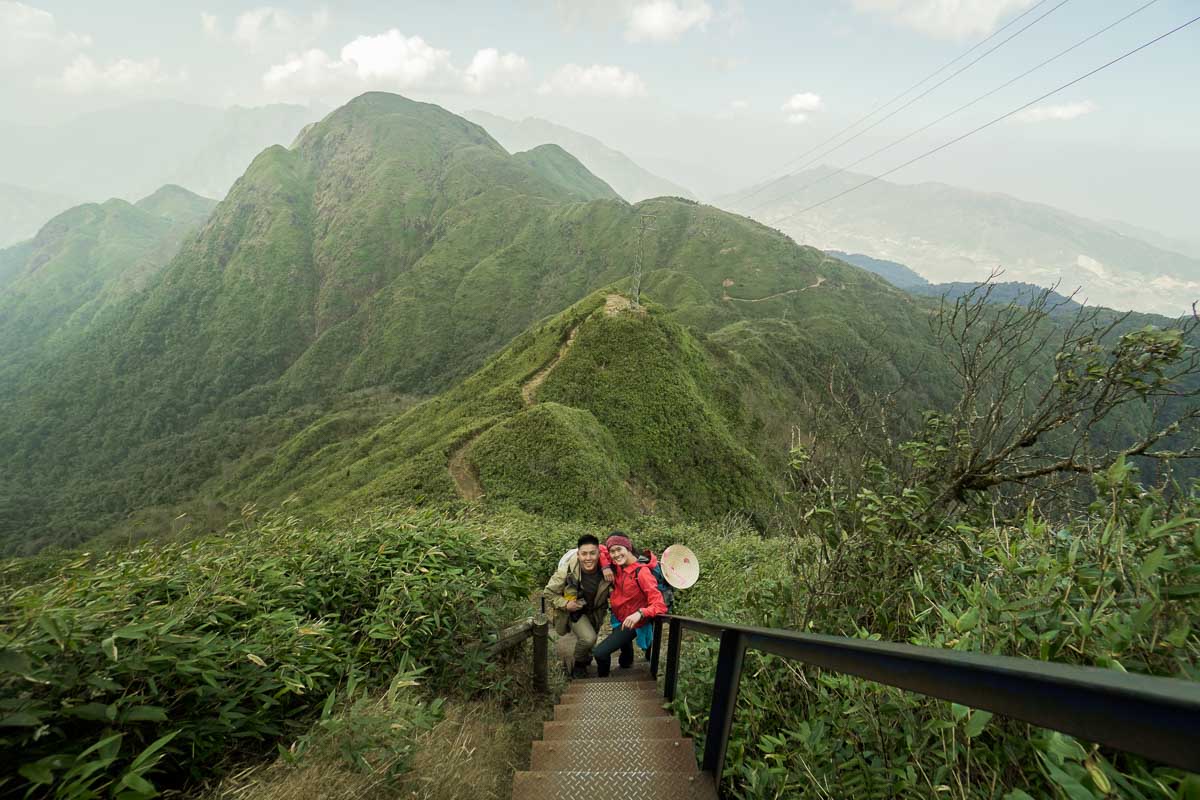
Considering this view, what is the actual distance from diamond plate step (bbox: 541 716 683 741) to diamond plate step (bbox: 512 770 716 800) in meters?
0.55

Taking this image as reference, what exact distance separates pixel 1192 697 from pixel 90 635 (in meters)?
3.34

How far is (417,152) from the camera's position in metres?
161

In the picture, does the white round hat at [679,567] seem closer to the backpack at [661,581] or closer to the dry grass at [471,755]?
the backpack at [661,581]

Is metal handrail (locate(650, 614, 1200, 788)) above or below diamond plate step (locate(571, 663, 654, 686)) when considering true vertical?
above

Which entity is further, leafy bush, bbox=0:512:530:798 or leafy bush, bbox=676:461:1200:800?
leafy bush, bbox=0:512:530:798

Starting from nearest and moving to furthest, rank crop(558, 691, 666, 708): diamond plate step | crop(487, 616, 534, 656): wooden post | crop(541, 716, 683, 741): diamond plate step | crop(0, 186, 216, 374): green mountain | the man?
crop(541, 716, 683, 741): diamond plate step → crop(558, 691, 666, 708): diamond plate step → crop(487, 616, 534, 656): wooden post → the man → crop(0, 186, 216, 374): green mountain

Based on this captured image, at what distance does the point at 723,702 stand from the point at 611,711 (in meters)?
1.96

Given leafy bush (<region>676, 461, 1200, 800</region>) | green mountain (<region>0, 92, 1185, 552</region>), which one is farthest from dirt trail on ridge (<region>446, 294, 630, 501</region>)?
leafy bush (<region>676, 461, 1200, 800</region>)

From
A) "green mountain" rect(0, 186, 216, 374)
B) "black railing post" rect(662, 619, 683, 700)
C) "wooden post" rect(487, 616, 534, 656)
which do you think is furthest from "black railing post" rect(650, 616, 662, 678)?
"green mountain" rect(0, 186, 216, 374)

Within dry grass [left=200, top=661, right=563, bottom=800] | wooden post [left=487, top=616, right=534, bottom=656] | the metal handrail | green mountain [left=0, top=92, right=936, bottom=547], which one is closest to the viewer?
the metal handrail

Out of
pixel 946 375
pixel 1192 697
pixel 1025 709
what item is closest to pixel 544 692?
pixel 1025 709

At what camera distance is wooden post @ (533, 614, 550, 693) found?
494 cm

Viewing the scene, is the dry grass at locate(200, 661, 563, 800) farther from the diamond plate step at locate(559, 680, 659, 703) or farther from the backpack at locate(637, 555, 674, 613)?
the backpack at locate(637, 555, 674, 613)

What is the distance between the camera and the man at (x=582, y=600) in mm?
5805
